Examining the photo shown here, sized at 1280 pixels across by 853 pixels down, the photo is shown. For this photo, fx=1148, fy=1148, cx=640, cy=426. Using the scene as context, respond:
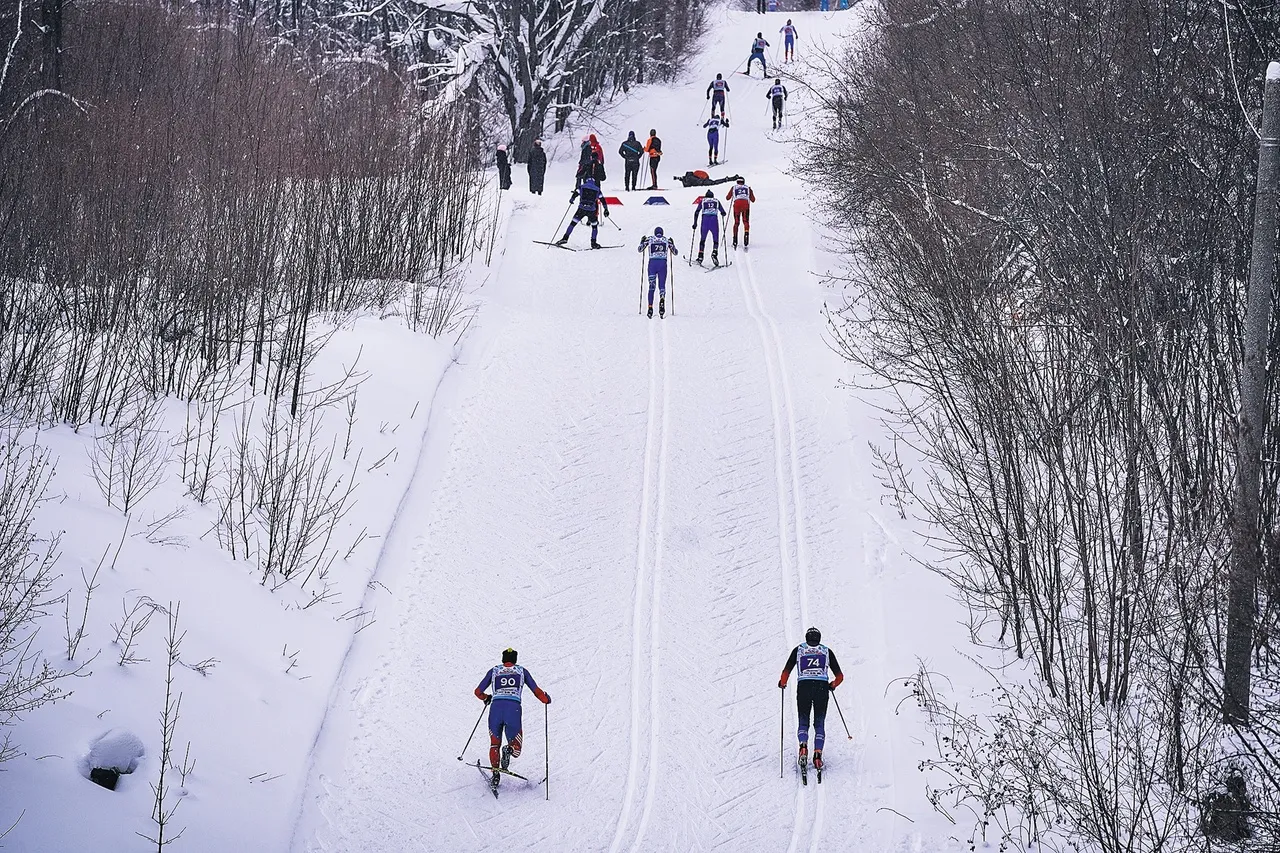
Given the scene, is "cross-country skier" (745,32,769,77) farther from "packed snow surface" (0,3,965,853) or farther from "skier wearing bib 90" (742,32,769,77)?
"packed snow surface" (0,3,965,853)

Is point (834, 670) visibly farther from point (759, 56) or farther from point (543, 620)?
point (759, 56)

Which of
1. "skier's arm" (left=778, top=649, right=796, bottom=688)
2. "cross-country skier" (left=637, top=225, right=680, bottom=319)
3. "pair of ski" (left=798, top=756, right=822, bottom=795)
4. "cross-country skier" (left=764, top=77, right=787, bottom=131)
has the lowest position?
"pair of ski" (left=798, top=756, right=822, bottom=795)

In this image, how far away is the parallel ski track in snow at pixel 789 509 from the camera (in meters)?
10.5

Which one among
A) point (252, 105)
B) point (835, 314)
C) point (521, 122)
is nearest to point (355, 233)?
point (252, 105)

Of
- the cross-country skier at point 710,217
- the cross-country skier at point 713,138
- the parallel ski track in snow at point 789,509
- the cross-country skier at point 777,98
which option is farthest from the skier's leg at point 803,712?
the cross-country skier at point 777,98

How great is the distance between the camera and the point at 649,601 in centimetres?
1405

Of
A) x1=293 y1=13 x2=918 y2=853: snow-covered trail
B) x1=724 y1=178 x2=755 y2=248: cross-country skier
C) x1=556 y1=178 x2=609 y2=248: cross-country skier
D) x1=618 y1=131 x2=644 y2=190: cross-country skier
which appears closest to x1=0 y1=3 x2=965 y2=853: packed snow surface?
x1=293 y1=13 x2=918 y2=853: snow-covered trail

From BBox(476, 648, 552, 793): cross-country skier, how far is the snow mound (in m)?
3.03

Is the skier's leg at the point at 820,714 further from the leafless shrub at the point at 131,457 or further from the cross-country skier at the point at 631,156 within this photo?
the cross-country skier at the point at 631,156

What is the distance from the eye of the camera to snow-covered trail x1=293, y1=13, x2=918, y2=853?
1069 cm

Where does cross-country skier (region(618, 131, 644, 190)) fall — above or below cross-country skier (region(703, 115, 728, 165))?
below

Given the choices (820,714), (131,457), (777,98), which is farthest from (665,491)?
(777,98)

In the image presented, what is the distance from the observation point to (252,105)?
68.1 feet

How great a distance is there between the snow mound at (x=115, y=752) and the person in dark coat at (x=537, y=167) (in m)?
23.5
